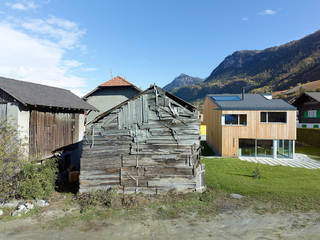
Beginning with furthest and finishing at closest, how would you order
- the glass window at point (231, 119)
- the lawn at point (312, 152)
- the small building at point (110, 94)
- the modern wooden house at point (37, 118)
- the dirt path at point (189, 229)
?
1. the small building at point (110, 94)
2. the lawn at point (312, 152)
3. the glass window at point (231, 119)
4. the modern wooden house at point (37, 118)
5. the dirt path at point (189, 229)

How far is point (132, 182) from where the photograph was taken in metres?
11.1

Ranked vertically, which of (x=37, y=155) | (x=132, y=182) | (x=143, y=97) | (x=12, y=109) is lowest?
(x=132, y=182)

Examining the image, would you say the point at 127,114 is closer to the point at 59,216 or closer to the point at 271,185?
the point at 59,216

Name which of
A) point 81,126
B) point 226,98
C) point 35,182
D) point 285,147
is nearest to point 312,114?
point 285,147

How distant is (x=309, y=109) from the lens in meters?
34.2

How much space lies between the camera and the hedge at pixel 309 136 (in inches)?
1115

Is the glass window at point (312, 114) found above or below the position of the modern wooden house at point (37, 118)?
above

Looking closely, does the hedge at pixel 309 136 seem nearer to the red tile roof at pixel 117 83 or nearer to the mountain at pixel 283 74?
the red tile roof at pixel 117 83

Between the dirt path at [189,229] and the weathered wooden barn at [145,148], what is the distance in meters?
2.71

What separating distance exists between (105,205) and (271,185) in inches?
444

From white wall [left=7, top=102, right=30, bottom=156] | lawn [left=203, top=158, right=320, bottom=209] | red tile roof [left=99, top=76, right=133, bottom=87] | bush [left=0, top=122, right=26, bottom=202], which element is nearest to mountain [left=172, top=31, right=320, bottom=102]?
lawn [left=203, top=158, right=320, bottom=209]

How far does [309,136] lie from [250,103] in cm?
1640

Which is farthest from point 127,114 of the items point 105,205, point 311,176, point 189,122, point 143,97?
point 311,176

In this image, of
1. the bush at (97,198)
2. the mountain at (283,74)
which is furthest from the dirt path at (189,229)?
the mountain at (283,74)
